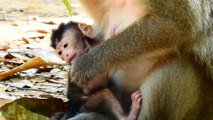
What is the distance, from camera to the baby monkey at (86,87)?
320 cm

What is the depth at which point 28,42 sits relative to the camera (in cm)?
626

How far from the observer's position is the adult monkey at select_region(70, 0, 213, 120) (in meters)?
3.05

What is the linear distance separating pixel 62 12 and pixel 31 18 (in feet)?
2.87

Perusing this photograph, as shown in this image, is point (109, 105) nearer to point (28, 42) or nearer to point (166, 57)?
point (166, 57)

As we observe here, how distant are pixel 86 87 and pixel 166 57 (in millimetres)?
445

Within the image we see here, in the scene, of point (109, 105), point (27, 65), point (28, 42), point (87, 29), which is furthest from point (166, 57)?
point (28, 42)

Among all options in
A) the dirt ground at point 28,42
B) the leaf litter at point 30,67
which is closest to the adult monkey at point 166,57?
the leaf litter at point 30,67

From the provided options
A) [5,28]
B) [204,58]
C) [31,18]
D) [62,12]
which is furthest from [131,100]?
[62,12]

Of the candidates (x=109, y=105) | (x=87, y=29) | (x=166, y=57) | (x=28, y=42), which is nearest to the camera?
(x=166, y=57)

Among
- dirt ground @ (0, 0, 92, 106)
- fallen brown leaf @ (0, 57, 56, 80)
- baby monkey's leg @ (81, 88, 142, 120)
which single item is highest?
baby monkey's leg @ (81, 88, 142, 120)

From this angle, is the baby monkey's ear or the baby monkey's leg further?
the baby monkey's ear

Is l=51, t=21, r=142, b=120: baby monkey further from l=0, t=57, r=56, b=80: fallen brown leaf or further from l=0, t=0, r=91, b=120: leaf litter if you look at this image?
l=0, t=57, r=56, b=80: fallen brown leaf

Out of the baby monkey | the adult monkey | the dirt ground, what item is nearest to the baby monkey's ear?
the baby monkey

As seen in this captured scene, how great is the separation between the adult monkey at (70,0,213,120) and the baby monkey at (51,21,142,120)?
105 millimetres
